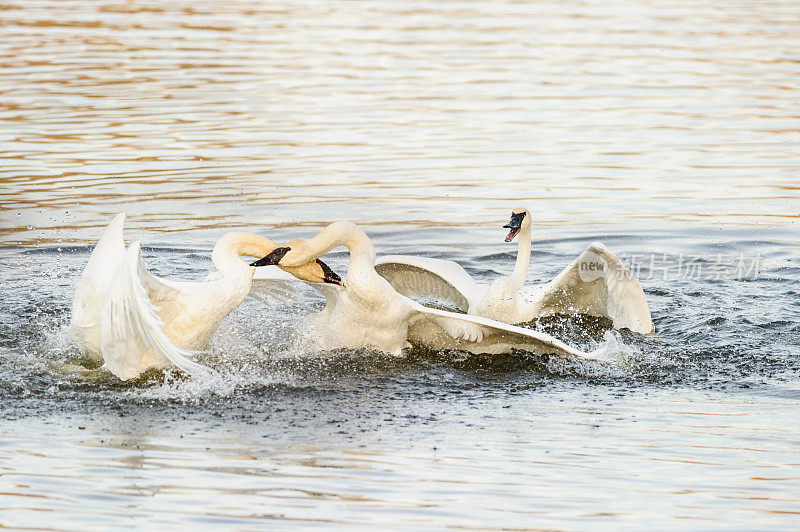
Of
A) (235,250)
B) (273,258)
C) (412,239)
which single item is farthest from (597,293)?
(412,239)

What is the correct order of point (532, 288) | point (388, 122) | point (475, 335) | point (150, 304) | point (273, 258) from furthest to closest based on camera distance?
point (388, 122)
point (532, 288)
point (475, 335)
point (273, 258)
point (150, 304)

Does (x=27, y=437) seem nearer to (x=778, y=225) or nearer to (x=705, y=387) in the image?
(x=705, y=387)

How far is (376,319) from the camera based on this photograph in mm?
8258

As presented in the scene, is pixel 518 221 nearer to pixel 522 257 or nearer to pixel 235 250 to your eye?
pixel 522 257

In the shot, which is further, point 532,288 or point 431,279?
point 431,279

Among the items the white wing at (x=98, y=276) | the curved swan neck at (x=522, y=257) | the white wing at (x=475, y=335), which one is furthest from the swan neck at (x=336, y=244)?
the curved swan neck at (x=522, y=257)

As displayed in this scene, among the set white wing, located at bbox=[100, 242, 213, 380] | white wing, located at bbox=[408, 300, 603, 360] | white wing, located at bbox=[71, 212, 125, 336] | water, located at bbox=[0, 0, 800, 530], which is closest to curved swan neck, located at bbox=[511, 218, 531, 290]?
water, located at bbox=[0, 0, 800, 530]

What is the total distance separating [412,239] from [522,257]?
291cm

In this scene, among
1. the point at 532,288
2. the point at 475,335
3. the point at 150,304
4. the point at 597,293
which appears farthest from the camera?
the point at 532,288

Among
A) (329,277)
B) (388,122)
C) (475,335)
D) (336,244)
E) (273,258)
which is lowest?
(475,335)

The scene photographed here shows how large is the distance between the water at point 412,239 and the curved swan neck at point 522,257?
0.49 metres

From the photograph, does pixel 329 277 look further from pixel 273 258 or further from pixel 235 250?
pixel 235 250

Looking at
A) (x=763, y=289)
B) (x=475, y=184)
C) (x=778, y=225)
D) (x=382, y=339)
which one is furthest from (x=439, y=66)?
(x=382, y=339)

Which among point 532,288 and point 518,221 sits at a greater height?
point 518,221
